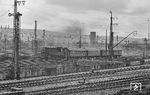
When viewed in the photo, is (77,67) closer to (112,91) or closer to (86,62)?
(86,62)

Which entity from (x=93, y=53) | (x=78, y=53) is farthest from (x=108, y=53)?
(x=78, y=53)

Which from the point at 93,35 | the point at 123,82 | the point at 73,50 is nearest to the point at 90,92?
the point at 123,82

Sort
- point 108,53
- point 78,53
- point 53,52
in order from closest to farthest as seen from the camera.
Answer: point 78,53
point 53,52
point 108,53

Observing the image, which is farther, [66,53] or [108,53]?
[108,53]

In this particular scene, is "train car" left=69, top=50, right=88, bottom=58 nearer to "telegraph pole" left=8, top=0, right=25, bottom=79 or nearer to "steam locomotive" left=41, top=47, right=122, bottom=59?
"steam locomotive" left=41, top=47, right=122, bottom=59

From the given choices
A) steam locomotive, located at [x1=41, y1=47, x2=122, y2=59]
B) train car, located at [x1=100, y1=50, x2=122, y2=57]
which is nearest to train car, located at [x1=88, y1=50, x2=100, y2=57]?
steam locomotive, located at [x1=41, y1=47, x2=122, y2=59]

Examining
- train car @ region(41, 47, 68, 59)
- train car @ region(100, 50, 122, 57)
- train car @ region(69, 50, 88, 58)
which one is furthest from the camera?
train car @ region(100, 50, 122, 57)

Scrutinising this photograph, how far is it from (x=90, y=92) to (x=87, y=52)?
120ft

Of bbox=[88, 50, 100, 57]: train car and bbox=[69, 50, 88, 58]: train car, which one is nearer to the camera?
bbox=[69, 50, 88, 58]: train car

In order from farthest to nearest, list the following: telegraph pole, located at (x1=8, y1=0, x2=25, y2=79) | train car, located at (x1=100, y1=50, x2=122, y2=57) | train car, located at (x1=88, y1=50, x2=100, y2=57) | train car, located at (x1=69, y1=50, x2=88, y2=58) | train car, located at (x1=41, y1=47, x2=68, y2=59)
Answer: train car, located at (x1=100, y1=50, x2=122, y2=57) < train car, located at (x1=88, y1=50, x2=100, y2=57) < train car, located at (x1=41, y1=47, x2=68, y2=59) < train car, located at (x1=69, y1=50, x2=88, y2=58) < telegraph pole, located at (x1=8, y1=0, x2=25, y2=79)

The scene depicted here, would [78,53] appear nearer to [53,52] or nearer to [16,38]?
[53,52]

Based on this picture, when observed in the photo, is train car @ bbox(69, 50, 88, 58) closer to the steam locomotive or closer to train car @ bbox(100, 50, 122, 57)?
the steam locomotive

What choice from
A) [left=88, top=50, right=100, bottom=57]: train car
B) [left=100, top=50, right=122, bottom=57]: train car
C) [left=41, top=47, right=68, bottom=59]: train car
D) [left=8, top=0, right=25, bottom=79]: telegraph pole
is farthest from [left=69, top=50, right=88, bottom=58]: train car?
[left=8, top=0, right=25, bottom=79]: telegraph pole

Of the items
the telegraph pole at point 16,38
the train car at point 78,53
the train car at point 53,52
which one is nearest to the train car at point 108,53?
the train car at point 78,53
